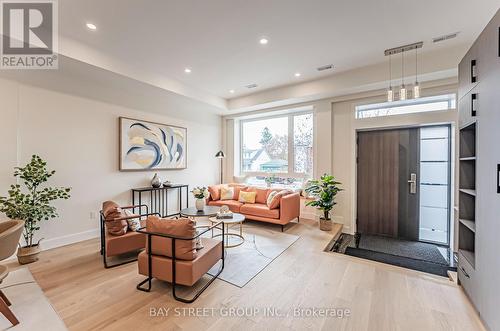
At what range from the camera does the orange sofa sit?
4496mm

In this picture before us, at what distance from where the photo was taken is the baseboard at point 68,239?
137 inches

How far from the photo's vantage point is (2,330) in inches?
72.2

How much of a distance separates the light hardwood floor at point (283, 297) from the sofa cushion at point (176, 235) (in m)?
0.47

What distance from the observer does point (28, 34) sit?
2.85 meters

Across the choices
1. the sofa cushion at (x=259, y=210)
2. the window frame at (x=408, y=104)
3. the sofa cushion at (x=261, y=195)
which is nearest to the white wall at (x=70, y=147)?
the sofa cushion at (x=259, y=210)

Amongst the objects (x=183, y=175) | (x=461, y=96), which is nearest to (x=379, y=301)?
(x=461, y=96)

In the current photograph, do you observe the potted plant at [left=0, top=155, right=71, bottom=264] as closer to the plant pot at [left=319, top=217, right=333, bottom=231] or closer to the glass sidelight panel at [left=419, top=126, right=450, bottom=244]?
the plant pot at [left=319, top=217, right=333, bottom=231]

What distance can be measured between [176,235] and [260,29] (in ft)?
9.36

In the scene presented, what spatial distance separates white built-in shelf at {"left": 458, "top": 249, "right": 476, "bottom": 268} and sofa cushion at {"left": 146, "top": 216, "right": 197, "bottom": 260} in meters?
2.86

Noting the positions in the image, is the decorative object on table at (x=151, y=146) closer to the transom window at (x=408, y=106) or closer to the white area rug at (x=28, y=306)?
the white area rug at (x=28, y=306)

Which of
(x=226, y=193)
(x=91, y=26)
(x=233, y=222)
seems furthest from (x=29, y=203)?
(x=226, y=193)

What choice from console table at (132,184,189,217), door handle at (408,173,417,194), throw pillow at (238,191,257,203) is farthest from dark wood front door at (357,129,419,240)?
console table at (132,184,189,217)

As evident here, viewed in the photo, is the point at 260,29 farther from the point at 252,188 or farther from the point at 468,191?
the point at 252,188

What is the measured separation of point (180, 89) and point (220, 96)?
4.38 feet
